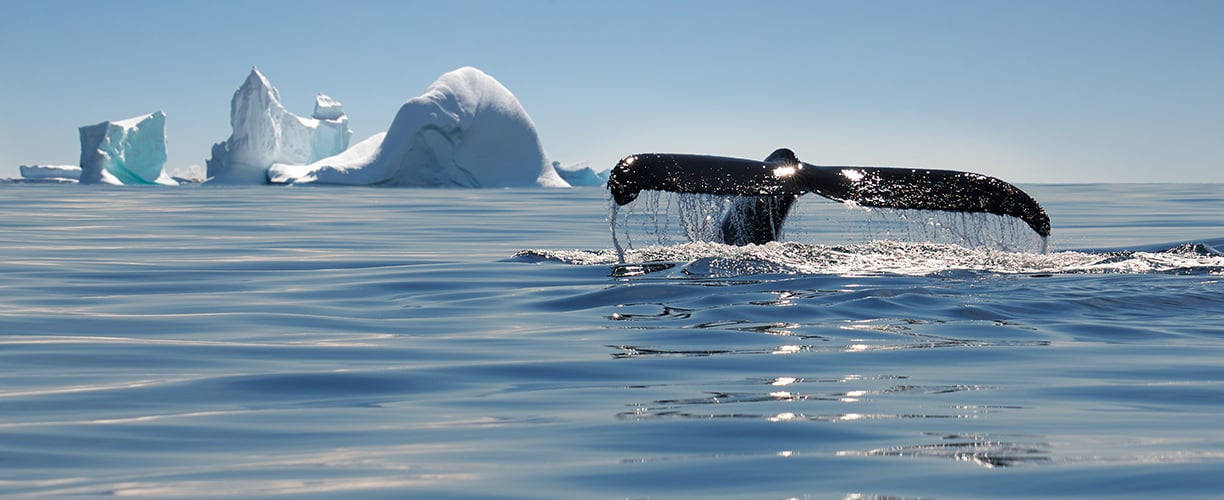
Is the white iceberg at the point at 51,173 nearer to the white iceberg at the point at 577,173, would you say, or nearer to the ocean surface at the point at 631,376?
the white iceberg at the point at 577,173

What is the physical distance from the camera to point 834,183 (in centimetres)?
904

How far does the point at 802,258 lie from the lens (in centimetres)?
1012

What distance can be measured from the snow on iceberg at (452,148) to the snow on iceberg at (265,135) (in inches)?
46.2

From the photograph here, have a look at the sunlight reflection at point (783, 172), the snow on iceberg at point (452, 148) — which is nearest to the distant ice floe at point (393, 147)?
the snow on iceberg at point (452, 148)

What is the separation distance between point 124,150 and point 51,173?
1836cm

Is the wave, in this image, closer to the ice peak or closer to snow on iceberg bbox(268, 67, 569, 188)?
snow on iceberg bbox(268, 67, 569, 188)

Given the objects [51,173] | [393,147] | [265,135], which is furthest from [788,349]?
→ [51,173]

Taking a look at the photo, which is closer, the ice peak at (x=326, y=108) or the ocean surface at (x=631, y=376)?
the ocean surface at (x=631, y=376)

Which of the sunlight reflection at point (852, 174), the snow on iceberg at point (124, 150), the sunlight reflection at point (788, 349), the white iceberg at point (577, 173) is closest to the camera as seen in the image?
the sunlight reflection at point (788, 349)

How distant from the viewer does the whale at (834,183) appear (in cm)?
851

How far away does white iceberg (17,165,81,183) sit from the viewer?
7431cm

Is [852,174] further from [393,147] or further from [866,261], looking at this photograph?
[393,147]

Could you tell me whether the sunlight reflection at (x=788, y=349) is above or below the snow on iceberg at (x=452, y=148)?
below

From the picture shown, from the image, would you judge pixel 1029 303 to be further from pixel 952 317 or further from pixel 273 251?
pixel 273 251
